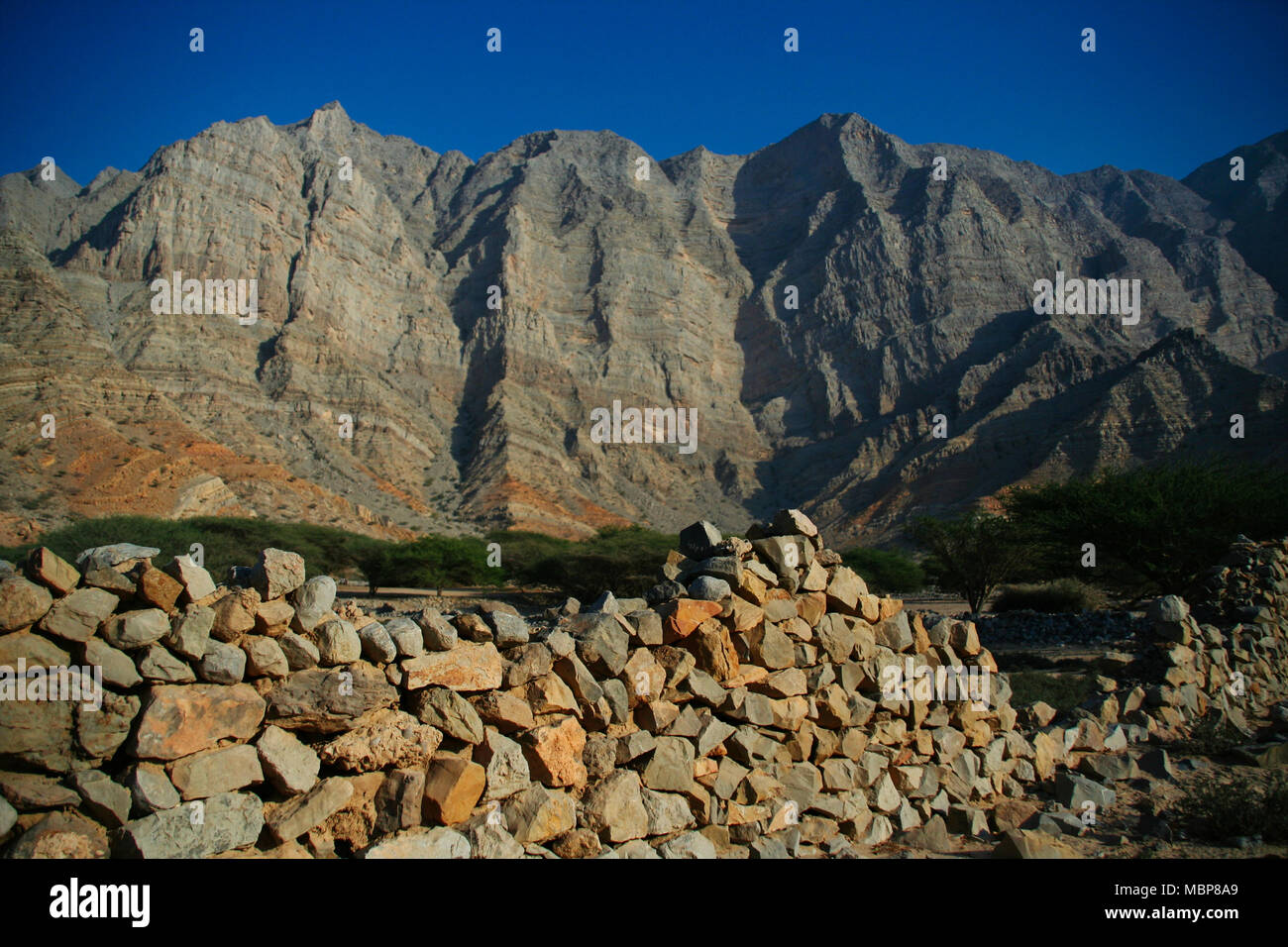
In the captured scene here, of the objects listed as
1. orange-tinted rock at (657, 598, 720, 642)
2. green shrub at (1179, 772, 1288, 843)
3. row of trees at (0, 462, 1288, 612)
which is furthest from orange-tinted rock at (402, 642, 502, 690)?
row of trees at (0, 462, 1288, 612)

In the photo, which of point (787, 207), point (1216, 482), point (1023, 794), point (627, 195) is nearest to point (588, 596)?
point (1216, 482)

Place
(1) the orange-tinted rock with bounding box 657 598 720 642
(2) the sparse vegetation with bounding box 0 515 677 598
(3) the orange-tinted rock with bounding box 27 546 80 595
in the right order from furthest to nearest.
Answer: (2) the sparse vegetation with bounding box 0 515 677 598 < (1) the orange-tinted rock with bounding box 657 598 720 642 < (3) the orange-tinted rock with bounding box 27 546 80 595

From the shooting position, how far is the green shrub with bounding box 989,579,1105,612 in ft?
82.2

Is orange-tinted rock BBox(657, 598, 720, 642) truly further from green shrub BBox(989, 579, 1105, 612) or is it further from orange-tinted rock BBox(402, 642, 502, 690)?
green shrub BBox(989, 579, 1105, 612)

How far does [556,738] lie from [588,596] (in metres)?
30.1

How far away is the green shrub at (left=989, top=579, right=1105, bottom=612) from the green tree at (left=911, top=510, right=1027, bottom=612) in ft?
2.72

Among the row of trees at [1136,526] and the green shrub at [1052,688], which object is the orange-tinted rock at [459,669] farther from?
the row of trees at [1136,526]

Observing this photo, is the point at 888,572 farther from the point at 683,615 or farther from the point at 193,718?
the point at 193,718

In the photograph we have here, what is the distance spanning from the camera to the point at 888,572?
4144 centimetres

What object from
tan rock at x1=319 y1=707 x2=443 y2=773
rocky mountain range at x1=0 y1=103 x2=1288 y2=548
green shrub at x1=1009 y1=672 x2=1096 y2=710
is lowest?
green shrub at x1=1009 y1=672 x2=1096 y2=710

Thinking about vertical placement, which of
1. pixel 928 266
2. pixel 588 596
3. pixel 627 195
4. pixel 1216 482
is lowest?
pixel 588 596

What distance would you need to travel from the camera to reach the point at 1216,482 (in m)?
20.7
